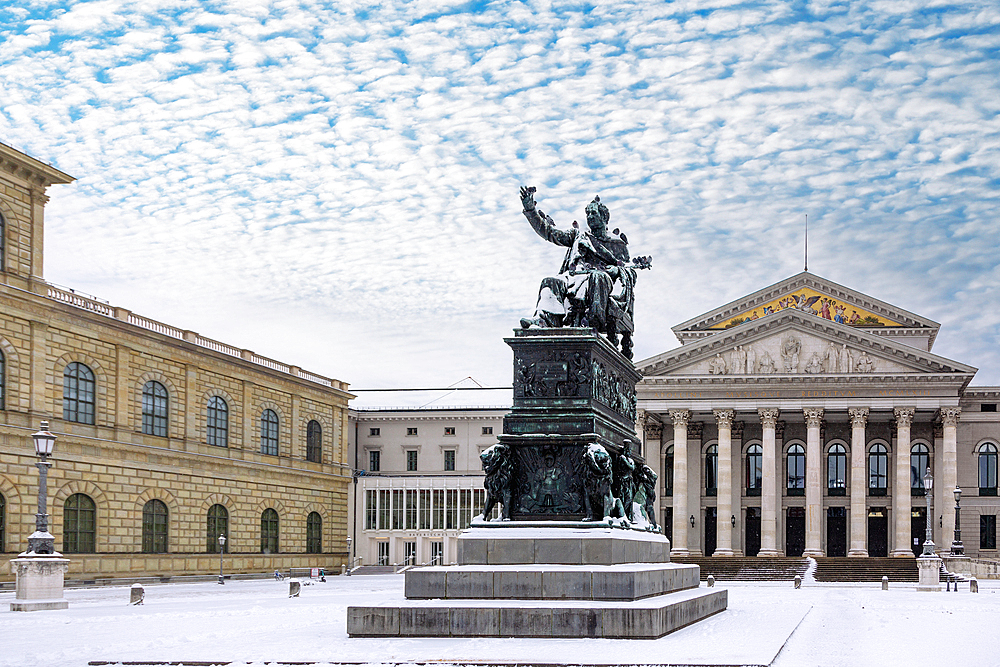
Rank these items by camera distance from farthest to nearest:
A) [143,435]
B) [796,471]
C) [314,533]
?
1. [796,471]
2. [314,533]
3. [143,435]

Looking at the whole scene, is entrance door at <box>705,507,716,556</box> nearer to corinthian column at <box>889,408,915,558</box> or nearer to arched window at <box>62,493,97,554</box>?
corinthian column at <box>889,408,915,558</box>

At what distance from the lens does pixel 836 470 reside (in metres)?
91.6

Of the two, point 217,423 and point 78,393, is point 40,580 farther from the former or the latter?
point 217,423

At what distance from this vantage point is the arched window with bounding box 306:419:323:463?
83.9 m

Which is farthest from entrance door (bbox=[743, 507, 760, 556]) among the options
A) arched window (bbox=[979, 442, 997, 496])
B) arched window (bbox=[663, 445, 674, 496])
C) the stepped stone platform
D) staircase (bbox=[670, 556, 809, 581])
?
the stepped stone platform

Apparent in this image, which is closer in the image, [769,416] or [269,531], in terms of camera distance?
[269,531]

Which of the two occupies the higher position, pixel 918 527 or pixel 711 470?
pixel 711 470

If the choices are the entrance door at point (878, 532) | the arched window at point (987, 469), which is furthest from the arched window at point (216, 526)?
the arched window at point (987, 469)

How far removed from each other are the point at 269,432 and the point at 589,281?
6192cm

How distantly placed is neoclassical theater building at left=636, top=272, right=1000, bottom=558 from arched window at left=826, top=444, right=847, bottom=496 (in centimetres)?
9

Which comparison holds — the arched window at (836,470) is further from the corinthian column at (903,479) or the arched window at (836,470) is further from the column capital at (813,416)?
the column capital at (813,416)

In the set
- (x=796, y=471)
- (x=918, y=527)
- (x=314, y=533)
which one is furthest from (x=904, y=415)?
(x=314, y=533)

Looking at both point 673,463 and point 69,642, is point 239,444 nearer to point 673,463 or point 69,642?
point 673,463

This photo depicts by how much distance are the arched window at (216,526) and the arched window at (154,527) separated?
166 inches
